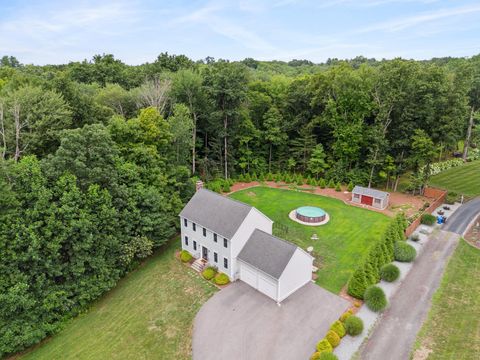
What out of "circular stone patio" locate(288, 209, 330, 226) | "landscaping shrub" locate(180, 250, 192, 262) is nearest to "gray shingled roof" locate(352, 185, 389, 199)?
"circular stone patio" locate(288, 209, 330, 226)

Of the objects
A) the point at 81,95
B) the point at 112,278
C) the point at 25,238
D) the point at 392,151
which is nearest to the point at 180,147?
the point at 81,95

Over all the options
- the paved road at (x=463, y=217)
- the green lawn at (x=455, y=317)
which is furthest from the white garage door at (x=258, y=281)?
the paved road at (x=463, y=217)

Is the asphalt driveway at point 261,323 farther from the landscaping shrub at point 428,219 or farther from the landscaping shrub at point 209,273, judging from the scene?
the landscaping shrub at point 428,219

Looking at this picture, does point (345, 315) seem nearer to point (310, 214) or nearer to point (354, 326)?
point (354, 326)

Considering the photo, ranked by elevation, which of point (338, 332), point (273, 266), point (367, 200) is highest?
point (273, 266)

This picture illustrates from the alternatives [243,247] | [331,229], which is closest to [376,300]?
[243,247]

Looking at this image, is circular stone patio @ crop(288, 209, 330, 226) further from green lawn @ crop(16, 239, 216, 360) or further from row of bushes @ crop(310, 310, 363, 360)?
green lawn @ crop(16, 239, 216, 360)
